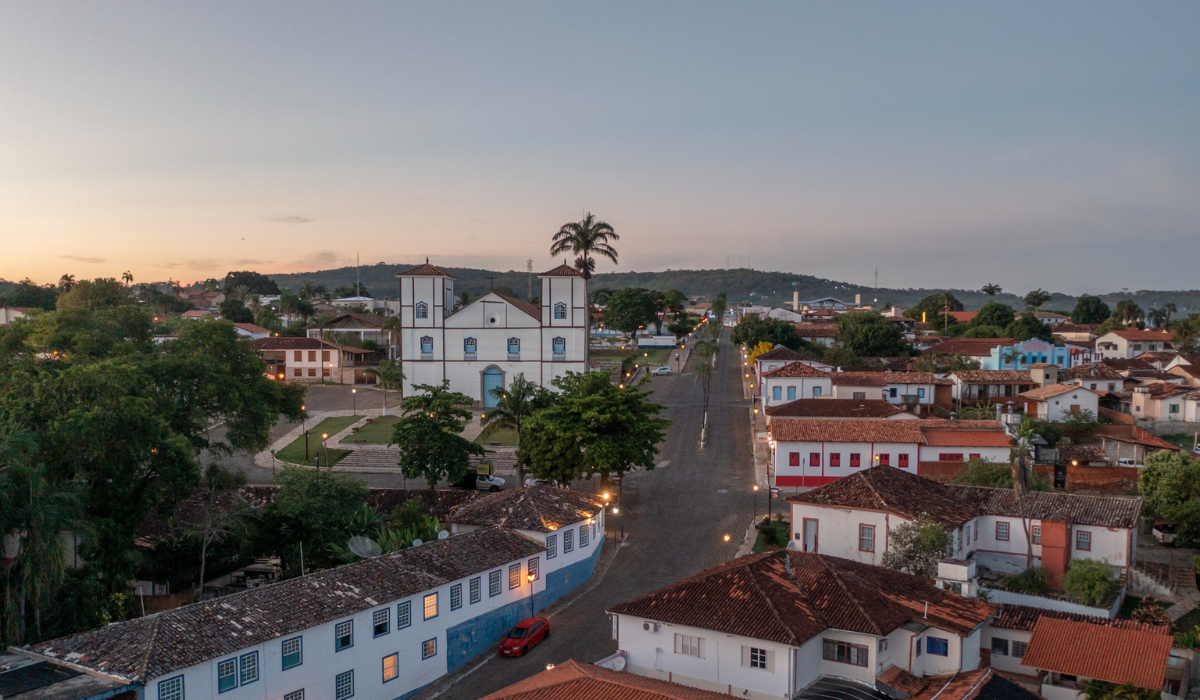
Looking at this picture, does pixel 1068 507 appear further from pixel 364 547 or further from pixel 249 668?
pixel 249 668

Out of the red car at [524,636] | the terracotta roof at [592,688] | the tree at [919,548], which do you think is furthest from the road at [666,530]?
the tree at [919,548]

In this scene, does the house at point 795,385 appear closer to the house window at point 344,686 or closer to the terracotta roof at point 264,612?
the terracotta roof at point 264,612

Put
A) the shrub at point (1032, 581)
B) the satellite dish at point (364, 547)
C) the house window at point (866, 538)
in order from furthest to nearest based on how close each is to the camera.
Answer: the house window at point (866, 538) → the shrub at point (1032, 581) → the satellite dish at point (364, 547)

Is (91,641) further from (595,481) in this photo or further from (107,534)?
(595,481)

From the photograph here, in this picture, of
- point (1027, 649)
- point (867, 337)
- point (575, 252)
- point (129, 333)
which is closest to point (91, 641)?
point (1027, 649)

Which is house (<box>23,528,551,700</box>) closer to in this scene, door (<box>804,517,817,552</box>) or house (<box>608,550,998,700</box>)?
house (<box>608,550,998,700</box>)

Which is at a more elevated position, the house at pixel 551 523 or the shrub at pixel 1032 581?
the house at pixel 551 523
